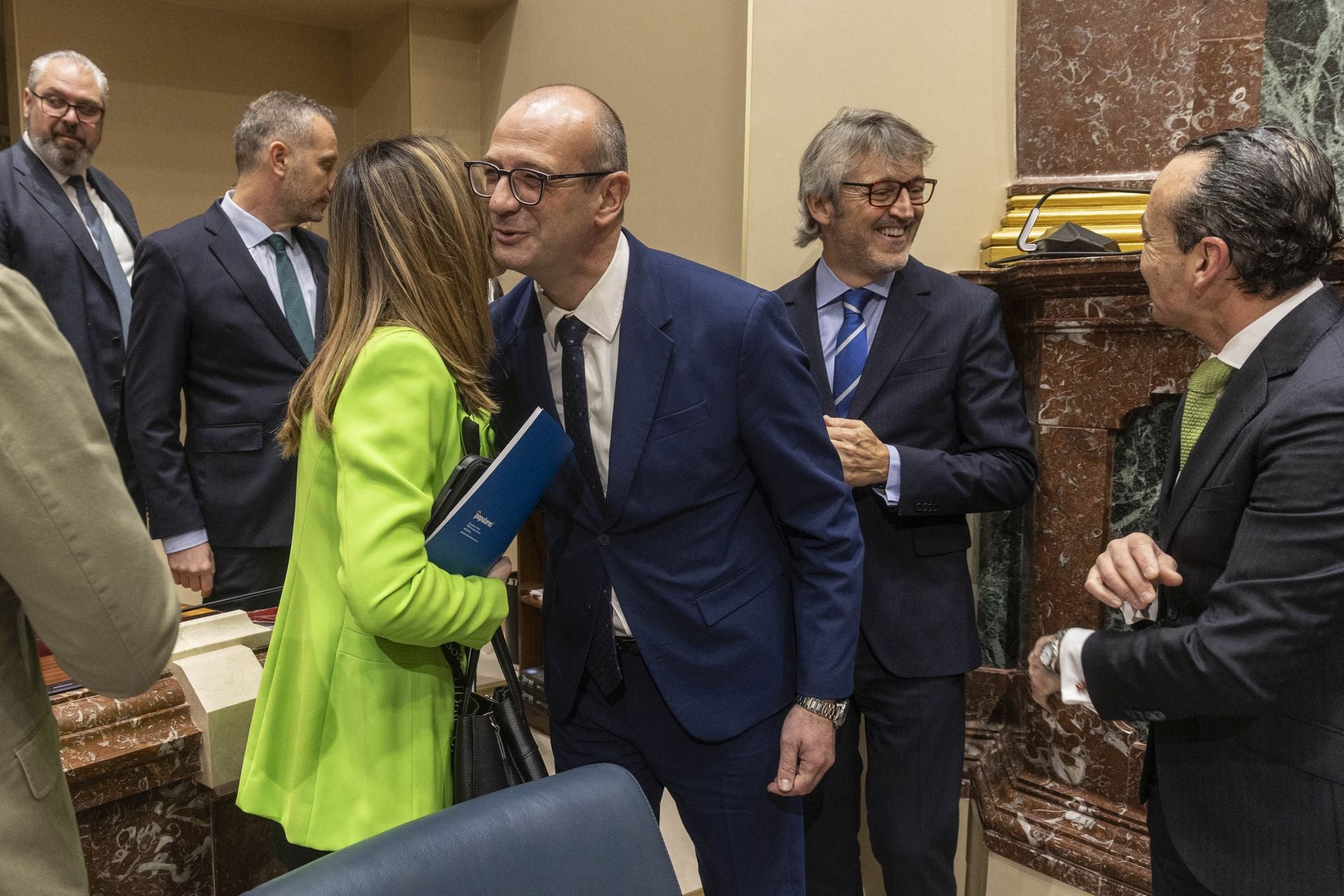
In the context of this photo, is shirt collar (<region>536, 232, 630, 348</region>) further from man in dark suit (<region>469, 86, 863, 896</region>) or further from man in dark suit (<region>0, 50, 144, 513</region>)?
man in dark suit (<region>0, 50, 144, 513</region>)

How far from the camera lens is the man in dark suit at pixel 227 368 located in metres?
2.80

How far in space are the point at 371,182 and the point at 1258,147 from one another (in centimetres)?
130

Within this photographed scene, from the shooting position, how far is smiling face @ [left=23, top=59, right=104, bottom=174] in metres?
3.55

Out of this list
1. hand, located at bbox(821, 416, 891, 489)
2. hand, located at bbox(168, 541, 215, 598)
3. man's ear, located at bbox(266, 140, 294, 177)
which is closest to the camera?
hand, located at bbox(821, 416, 891, 489)

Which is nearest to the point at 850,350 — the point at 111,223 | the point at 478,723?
the point at 478,723

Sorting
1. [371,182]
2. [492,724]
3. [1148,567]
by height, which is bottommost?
[492,724]

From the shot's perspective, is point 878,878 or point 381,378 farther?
point 878,878

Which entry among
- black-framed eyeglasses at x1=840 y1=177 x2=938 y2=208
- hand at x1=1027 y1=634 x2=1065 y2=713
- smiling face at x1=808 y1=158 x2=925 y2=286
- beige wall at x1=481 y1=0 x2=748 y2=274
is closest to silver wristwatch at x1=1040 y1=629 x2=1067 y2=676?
hand at x1=1027 y1=634 x2=1065 y2=713

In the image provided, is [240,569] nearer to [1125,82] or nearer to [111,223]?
[111,223]

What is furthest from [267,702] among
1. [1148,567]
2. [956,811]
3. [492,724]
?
[956,811]

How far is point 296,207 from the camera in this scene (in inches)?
124

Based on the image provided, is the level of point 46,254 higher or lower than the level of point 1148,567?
higher

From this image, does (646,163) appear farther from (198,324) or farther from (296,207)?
(198,324)

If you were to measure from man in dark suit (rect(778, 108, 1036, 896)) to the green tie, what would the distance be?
0.51m
